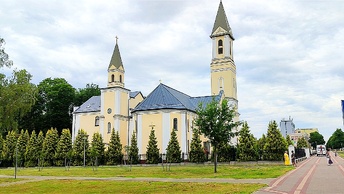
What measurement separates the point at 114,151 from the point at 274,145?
861 inches

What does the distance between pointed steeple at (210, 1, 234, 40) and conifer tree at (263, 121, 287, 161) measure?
25342 mm

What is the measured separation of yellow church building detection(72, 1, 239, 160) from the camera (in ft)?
164

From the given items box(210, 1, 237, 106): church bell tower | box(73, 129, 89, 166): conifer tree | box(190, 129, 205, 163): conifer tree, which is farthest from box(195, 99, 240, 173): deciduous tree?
box(210, 1, 237, 106): church bell tower

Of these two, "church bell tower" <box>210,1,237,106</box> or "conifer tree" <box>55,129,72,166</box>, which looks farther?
"church bell tower" <box>210,1,237,106</box>

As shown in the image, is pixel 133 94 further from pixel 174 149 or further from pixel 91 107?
pixel 174 149

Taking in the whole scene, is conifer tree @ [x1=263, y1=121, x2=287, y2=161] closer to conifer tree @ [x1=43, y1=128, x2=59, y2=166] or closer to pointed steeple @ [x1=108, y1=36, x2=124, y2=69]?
pointed steeple @ [x1=108, y1=36, x2=124, y2=69]

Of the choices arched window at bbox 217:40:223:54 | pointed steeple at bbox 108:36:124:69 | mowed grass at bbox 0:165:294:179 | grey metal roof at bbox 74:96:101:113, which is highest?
arched window at bbox 217:40:223:54

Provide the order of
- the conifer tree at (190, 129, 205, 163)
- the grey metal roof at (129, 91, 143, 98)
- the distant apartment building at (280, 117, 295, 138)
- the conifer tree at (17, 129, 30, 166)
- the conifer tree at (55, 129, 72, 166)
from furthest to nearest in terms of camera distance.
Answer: the distant apartment building at (280, 117, 295, 138)
the grey metal roof at (129, 91, 143, 98)
the conifer tree at (17, 129, 30, 166)
the conifer tree at (55, 129, 72, 166)
the conifer tree at (190, 129, 205, 163)

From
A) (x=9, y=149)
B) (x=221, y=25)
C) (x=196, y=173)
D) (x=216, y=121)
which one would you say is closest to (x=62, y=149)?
(x=9, y=149)

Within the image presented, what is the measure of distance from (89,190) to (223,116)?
1568 cm

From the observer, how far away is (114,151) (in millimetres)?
49281

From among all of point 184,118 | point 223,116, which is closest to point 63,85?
point 184,118

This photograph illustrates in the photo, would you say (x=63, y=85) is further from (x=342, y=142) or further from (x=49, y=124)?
(x=342, y=142)

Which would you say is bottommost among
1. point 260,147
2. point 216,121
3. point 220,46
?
point 260,147
